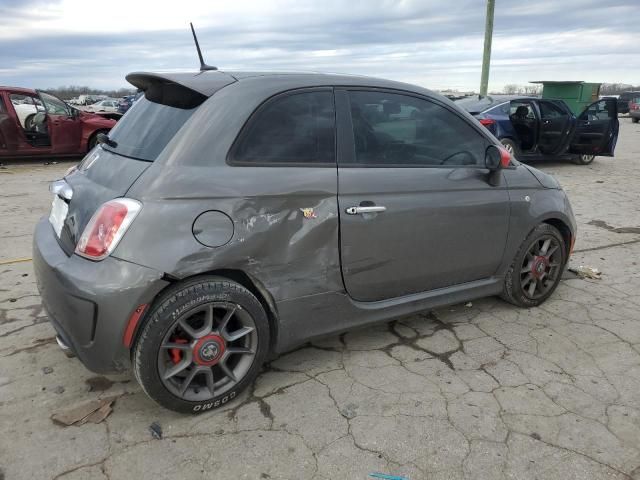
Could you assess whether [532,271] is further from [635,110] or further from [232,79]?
[635,110]

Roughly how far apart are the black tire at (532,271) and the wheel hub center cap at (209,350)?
2189 mm

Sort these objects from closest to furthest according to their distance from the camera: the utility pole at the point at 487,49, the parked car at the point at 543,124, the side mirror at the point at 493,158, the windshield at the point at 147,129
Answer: the windshield at the point at 147,129 → the side mirror at the point at 493,158 → the parked car at the point at 543,124 → the utility pole at the point at 487,49

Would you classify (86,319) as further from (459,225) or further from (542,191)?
(542,191)

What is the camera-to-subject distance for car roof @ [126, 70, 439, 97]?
2656mm

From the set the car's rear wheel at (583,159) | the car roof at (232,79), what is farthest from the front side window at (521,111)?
the car roof at (232,79)

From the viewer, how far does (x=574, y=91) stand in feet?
74.0

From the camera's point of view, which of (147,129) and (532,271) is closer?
(147,129)

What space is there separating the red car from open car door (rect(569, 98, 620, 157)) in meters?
10.6

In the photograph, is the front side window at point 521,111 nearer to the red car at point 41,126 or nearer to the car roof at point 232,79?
the car roof at point 232,79

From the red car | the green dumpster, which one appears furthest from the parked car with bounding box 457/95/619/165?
the green dumpster

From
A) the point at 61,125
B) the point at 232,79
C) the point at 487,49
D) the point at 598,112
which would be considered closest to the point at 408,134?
the point at 232,79

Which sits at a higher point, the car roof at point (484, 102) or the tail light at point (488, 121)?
the car roof at point (484, 102)

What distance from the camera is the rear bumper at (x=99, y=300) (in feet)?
7.30

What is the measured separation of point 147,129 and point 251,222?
82 cm
